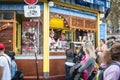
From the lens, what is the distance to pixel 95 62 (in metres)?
12.2

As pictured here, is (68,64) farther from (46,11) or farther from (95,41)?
(95,41)

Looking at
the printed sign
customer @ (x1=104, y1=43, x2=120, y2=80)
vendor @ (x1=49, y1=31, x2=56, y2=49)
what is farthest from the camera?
vendor @ (x1=49, y1=31, x2=56, y2=49)

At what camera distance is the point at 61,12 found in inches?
659

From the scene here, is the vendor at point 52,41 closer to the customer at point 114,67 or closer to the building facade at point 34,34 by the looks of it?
the building facade at point 34,34

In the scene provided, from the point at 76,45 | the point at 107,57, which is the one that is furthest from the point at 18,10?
the point at 107,57

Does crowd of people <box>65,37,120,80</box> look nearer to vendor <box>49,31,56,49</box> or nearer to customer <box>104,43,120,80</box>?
customer <box>104,43,120,80</box>

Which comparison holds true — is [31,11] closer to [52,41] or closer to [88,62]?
[88,62]

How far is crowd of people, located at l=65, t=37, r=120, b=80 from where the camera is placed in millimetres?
5707

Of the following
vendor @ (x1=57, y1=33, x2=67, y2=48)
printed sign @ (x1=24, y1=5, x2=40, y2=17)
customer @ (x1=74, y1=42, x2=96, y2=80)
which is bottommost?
customer @ (x1=74, y1=42, x2=96, y2=80)

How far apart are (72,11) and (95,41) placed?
313cm

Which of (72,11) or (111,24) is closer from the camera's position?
(72,11)

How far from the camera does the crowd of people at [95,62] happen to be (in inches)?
225

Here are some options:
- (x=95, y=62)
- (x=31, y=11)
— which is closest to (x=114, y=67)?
(x=95, y=62)

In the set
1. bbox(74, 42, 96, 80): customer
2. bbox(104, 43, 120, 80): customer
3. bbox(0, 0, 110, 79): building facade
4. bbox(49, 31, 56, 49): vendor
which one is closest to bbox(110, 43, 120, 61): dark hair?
bbox(104, 43, 120, 80): customer
